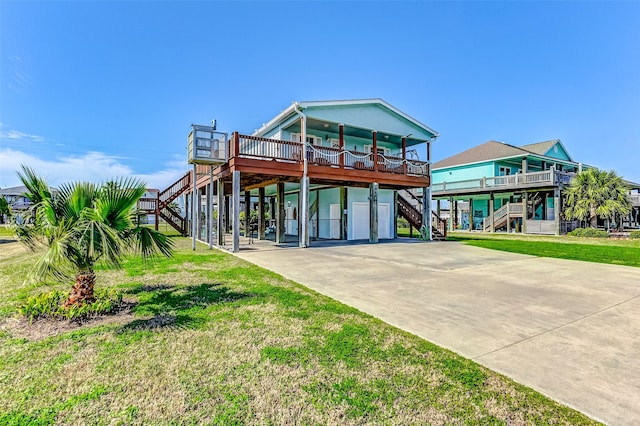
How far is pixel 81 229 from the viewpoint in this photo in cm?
413

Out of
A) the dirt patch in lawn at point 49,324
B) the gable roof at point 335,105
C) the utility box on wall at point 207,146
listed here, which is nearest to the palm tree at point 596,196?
the gable roof at point 335,105

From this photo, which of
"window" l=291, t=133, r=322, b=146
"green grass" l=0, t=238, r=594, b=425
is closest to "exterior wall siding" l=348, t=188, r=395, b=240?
"window" l=291, t=133, r=322, b=146

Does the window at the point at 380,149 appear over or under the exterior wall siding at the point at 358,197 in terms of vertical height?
over

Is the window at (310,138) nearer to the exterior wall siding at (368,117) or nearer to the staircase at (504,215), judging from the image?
the exterior wall siding at (368,117)

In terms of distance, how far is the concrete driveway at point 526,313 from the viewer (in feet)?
9.04

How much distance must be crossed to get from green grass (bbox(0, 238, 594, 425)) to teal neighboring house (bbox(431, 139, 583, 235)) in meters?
24.4

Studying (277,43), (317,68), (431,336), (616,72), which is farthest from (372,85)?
(431,336)

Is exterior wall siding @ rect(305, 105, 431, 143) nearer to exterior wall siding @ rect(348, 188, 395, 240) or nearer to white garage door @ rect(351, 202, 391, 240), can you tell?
exterior wall siding @ rect(348, 188, 395, 240)

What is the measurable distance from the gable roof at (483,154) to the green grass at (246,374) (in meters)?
28.7

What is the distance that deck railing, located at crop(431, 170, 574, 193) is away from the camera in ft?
73.2

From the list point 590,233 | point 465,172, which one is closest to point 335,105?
point 590,233

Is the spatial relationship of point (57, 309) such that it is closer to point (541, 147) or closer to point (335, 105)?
point (335, 105)

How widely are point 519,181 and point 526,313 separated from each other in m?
23.0

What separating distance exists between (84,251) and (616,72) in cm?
2691
